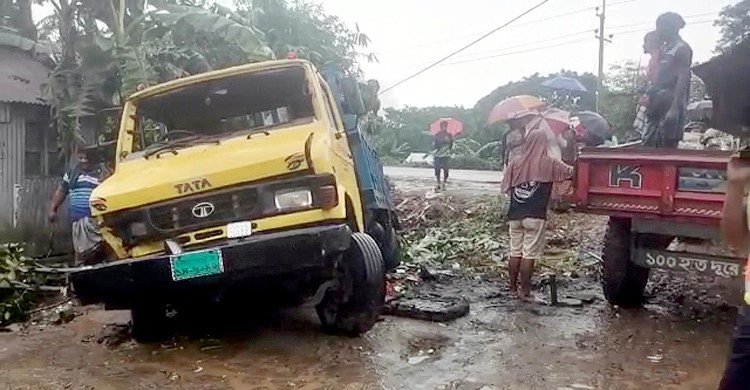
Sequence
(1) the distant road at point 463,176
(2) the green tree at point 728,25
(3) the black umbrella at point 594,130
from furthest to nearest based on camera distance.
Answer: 1. (2) the green tree at point 728,25
2. (1) the distant road at point 463,176
3. (3) the black umbrella at point 594,130

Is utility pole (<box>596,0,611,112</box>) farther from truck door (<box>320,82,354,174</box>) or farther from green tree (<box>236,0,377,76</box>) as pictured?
truck door (<box>320,82,354,174</box>)

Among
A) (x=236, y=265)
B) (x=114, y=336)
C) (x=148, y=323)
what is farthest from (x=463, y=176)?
(x=236, y=265)

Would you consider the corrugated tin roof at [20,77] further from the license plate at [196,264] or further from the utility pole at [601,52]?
the utility pole at [601,52]

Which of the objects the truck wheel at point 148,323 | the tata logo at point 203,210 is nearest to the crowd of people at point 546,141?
the tata logo at point 203,210

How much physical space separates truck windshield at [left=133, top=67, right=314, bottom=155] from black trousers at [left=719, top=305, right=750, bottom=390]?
362 cm

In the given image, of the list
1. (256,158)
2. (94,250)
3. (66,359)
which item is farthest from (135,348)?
(94,250)

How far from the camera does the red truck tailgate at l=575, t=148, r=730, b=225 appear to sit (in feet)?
16.0

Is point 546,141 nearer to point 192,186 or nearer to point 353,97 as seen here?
point 353,97

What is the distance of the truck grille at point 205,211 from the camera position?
15.0ft

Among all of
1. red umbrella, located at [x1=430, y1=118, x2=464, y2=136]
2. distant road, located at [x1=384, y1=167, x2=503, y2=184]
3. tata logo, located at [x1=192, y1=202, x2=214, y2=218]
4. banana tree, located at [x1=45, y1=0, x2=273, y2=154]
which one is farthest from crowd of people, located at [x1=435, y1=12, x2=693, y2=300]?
red umbrella, located at [x1=430, y1=118, x2=464, y2=136]

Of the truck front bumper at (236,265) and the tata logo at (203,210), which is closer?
the truck front bumper at (236,265)

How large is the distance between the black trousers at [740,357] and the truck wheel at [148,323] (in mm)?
3757

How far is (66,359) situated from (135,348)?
17.1 inches

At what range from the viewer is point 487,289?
667 centimetres
